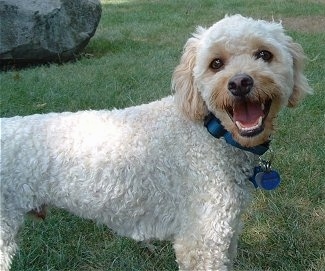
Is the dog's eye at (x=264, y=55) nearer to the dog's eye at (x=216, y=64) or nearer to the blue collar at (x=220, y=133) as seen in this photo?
the dog's eye at (x=216, y=64)

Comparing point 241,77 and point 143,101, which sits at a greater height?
point 241,77

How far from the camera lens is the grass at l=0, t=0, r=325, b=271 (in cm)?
333

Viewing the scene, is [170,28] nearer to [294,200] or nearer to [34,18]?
[34,18]

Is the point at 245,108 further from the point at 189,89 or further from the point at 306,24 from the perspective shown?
the point at 306,24

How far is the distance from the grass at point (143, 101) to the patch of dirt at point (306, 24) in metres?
0.11

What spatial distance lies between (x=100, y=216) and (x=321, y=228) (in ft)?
4.79

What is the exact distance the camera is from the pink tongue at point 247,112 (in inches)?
96.4

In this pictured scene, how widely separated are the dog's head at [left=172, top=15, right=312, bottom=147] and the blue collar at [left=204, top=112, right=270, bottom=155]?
1.7 inches

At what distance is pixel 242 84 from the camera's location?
2350 mm

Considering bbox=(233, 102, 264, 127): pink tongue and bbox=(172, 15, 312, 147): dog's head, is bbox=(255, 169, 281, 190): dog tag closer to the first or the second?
bbox=(172, 15, 312, 147): dog's head

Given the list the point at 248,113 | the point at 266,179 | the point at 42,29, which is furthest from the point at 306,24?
the point at 248,113

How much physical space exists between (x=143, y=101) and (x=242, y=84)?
3.45m

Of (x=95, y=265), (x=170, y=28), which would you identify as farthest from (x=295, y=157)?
(x=170, y=28)

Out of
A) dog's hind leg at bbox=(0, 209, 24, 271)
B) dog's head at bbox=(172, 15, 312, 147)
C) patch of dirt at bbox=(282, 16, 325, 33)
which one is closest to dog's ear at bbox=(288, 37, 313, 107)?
dog's head at bbox=(172, 15, 312, 147)
